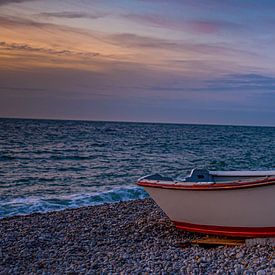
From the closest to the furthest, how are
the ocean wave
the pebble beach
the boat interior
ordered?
the pebble beach
the boat interior
the ocean wave

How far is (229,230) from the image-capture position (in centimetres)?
898

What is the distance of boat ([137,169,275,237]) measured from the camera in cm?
823

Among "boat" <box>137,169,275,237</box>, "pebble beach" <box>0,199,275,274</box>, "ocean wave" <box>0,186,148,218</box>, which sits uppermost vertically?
"boat" <box>137,169,275,237</box>

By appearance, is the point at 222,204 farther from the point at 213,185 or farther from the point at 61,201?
the point at 61,201

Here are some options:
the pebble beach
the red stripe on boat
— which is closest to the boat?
the red stripe on boat

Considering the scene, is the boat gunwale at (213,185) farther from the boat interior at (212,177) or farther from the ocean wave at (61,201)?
the ocean wave at (61,201)

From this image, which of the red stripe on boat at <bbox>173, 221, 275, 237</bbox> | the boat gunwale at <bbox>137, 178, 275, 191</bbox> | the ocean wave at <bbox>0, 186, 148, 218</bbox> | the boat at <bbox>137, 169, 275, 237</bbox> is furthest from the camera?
the ocean wave at <bbox>0, 186, 148, 218</bbox>

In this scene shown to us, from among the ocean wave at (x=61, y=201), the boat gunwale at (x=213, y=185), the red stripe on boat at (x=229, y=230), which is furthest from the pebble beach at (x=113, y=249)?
the ocean wave at (x=61, y=201)

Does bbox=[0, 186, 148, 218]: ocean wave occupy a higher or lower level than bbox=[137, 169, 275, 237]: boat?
lower

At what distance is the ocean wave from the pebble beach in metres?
2.17

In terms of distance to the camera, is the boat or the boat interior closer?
the boat

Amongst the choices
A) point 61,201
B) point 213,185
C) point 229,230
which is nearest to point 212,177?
point 229,230

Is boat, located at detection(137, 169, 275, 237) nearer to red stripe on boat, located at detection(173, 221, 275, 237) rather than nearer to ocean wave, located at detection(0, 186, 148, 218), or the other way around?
red stripe on boat, located at detection(173, 221, 275, 237)

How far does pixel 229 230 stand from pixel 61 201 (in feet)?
29.4
